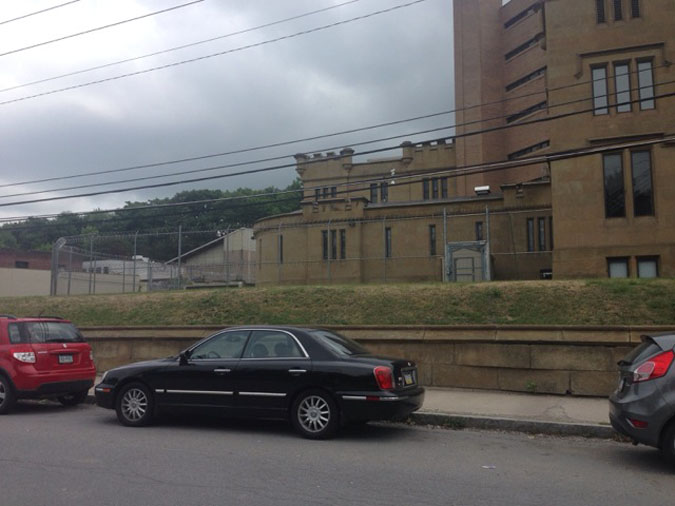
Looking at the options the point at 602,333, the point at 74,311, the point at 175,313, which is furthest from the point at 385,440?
the point at 74,311

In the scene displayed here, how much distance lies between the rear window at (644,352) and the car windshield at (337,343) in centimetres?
350

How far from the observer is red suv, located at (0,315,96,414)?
9.94 m

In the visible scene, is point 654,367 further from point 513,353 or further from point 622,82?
point 622,82

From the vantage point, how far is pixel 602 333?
435 inches

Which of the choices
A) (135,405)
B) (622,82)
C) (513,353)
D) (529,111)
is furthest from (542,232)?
(135,405)

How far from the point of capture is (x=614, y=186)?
856 inches

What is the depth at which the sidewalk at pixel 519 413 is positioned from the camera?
28.1ft

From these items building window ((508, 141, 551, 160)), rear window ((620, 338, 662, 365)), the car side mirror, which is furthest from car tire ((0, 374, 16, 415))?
building window ((508, 141, 551, 160))

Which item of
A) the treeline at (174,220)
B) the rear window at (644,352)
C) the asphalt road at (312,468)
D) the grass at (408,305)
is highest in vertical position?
the treeline at (174,220)

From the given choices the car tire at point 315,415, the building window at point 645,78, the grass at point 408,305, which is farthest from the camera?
the building window at point 645,78

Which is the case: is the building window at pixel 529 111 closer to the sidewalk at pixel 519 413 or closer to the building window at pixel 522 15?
the building window at pixel 522 15

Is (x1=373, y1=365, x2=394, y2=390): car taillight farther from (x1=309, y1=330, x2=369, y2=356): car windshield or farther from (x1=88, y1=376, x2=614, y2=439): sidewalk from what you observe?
(x1=88, y1=376, x2=614, y2=439): sidewalk

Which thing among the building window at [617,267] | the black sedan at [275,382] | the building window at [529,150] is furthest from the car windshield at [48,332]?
the building window at [529,150]

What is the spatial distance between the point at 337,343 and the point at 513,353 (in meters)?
4.47
